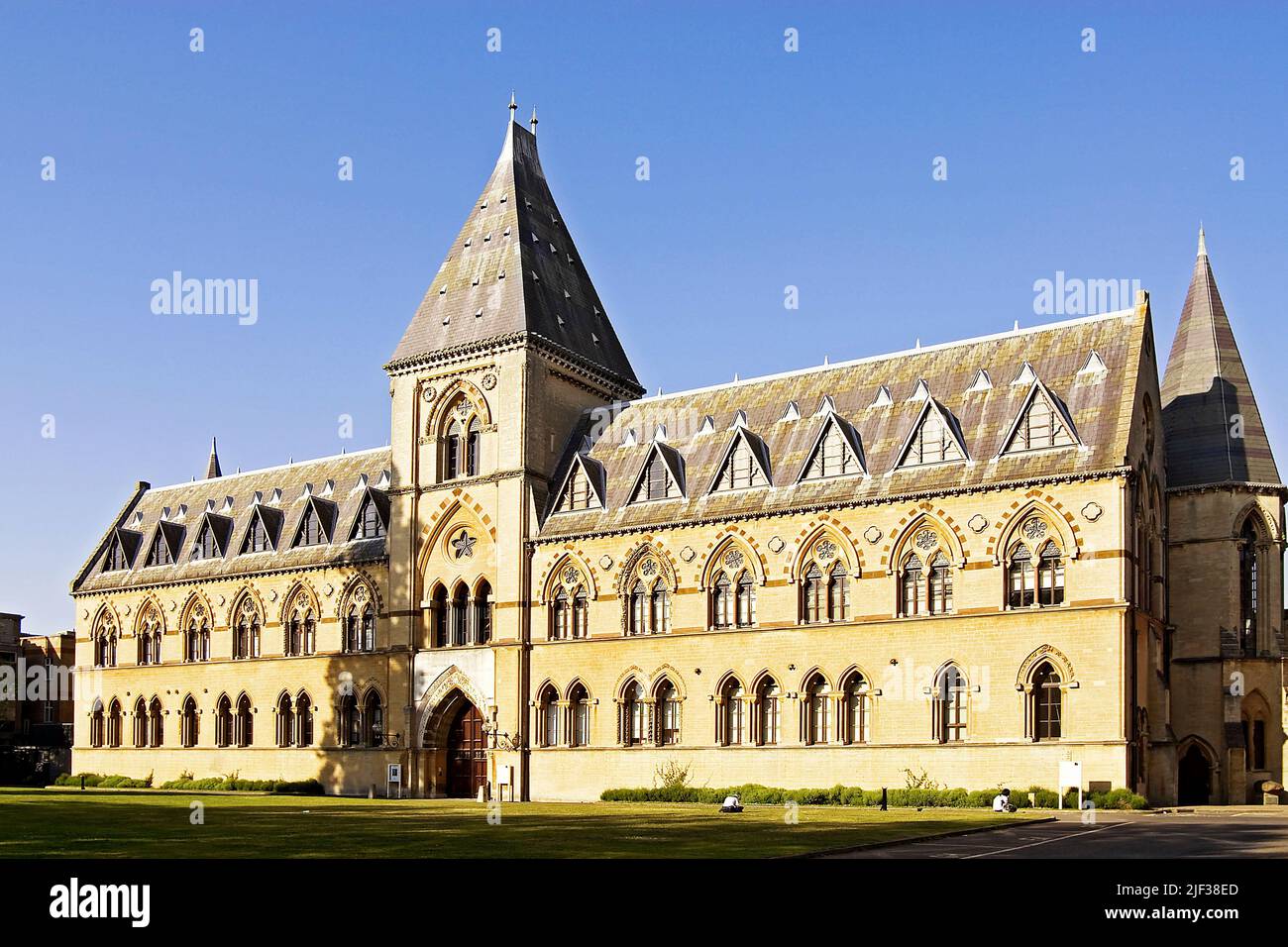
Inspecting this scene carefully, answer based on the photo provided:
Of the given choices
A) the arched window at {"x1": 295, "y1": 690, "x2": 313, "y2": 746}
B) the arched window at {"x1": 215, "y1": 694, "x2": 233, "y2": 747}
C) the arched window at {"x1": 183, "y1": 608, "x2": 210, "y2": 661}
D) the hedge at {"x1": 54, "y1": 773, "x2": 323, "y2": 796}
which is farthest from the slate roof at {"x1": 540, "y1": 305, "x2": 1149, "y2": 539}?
the arched window at {"x1": 183, "y1": 608, "x2": 210, "y2": 661}

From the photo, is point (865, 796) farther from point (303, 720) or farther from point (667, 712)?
point (303, 720)

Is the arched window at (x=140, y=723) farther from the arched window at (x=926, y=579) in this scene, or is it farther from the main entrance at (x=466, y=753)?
the arched window at (x=926, y=579)

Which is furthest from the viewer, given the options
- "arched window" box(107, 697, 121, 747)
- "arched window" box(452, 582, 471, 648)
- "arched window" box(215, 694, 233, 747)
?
"arched window" box(107, 697, 121, 747)

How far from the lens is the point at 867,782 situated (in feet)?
162

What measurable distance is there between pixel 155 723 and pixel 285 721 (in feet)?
36.1

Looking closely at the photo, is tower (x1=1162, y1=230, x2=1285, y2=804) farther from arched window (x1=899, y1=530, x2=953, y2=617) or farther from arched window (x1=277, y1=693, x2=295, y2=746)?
arched window (x1=277, y1=693, x2=295, y2=746)

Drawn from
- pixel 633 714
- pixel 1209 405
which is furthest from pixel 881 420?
pixel 633 714

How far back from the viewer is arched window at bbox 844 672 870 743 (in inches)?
1976

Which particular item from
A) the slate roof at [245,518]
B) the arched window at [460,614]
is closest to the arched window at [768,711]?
the arched window at [460,614]

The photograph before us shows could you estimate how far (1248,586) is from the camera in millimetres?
53438

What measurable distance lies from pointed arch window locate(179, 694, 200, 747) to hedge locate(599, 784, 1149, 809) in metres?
27.5
